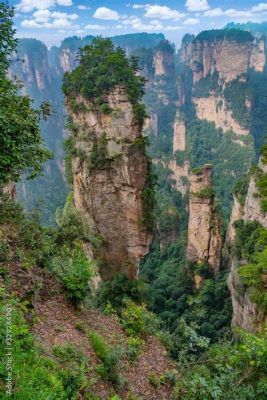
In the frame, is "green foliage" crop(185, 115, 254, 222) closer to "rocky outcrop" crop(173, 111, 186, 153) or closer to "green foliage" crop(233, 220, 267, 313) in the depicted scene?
"rocky outcrop" crop(173, 111, 186, 153)

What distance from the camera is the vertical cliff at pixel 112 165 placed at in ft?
70.0

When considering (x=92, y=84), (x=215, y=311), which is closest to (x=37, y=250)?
(x=92, y=84)

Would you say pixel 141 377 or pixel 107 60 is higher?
pixel 107 60

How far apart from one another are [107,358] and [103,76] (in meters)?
16.3

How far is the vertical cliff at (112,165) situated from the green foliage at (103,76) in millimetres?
53

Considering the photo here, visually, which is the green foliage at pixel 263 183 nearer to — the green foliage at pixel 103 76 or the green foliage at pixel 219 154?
the green foliage at pixel 103 76

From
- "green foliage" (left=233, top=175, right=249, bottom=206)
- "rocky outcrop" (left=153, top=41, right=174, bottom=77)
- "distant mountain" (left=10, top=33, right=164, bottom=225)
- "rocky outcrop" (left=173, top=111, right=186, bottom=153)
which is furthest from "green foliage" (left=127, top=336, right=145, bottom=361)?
"rocky outcrop" (left=153, top=41, right=174, bottom=77)

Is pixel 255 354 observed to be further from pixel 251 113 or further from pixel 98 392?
pixel 251 113

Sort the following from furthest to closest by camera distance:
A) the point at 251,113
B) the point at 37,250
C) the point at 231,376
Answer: the point at 251,113
the point at 37,250
the point at 231,376

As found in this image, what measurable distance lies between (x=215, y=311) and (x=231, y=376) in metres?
17.8

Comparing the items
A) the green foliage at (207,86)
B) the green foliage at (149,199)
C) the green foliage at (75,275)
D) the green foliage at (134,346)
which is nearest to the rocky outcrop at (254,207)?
the green foliage at (149,199)

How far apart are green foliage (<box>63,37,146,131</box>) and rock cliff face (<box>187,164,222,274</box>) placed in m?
8.35

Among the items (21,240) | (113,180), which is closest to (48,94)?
(113,180)

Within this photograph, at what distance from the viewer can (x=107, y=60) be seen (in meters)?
21.8
